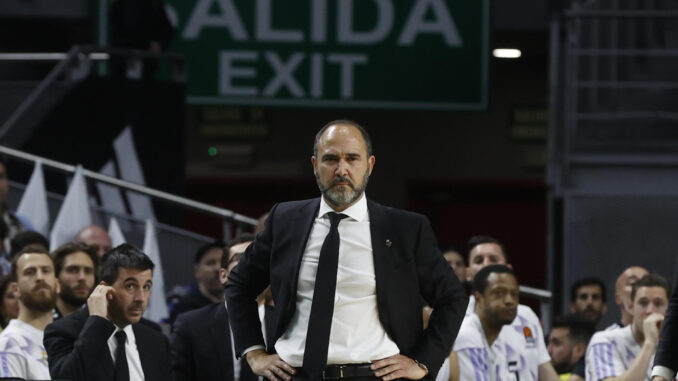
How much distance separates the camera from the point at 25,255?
24.4ft

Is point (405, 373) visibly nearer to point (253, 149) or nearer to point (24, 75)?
point (24, 75)

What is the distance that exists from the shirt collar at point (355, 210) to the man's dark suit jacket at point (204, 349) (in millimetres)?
1663

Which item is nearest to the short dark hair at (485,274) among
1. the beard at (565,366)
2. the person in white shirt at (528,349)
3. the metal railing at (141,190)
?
the person in white shirt at (528,349)

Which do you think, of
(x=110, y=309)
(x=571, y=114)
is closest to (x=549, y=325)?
(x=571, y=114)

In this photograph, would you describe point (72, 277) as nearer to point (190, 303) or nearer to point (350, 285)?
point (190, 303)

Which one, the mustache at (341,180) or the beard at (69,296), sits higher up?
the mustache at (341,180)

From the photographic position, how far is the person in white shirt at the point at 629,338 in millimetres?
7945

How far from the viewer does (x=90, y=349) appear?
6.14 meters

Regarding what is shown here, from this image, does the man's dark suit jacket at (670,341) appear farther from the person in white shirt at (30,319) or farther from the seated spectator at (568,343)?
the seated spectator at (568,343)

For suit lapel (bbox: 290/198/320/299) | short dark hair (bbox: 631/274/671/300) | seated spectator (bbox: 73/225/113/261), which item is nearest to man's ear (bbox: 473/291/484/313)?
short dark hair (bbox: 631/274/671/300)

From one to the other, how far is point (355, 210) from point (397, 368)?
59 cm

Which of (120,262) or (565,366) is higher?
(120,262)

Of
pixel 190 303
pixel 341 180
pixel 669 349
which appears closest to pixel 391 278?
pixel 341 180

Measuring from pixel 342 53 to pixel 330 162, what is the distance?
9.61 metres
